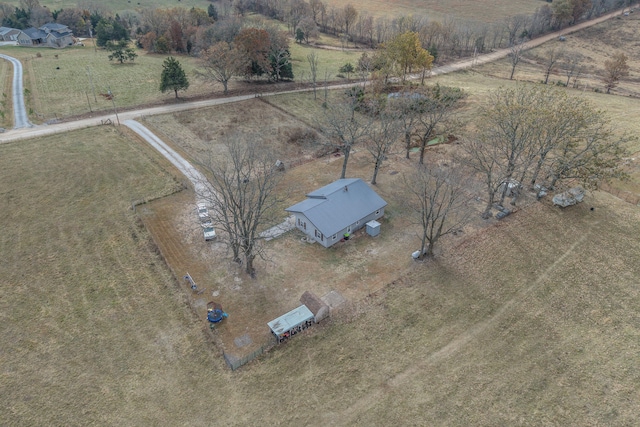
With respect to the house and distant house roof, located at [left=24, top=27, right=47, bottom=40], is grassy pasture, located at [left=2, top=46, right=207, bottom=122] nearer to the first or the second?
distant house roof, located at [left=24, top=27, right=47, bottom=40]

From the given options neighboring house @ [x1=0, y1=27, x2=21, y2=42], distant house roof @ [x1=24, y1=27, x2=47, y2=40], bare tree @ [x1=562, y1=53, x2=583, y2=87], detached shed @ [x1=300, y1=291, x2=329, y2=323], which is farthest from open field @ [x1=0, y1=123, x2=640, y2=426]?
neighboring house @ [x1=0, y1=27, x2=21, y2=42]

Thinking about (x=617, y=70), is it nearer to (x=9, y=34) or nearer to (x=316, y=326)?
(x=316, y=326)

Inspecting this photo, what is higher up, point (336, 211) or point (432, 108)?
point (432, 108)

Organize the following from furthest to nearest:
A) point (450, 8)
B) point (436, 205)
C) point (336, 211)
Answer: point (450, 8), point (436, 205), point (336, 211)

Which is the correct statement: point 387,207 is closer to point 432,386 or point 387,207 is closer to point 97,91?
point 432,386

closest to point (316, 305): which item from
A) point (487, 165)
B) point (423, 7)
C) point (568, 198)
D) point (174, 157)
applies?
point (487, 165)

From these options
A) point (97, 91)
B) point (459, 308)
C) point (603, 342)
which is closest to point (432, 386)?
point (459, 308)
